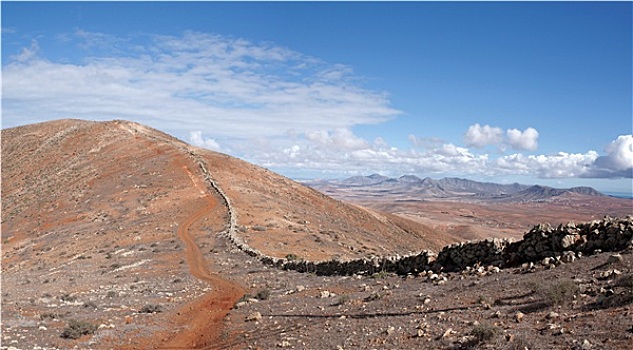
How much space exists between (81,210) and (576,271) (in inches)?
1812

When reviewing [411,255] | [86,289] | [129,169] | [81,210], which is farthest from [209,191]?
[411,255]

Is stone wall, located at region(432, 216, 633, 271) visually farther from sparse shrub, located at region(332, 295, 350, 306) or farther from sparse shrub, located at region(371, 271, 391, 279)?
sparse shrub, located at region(332, 295, 350, 306)

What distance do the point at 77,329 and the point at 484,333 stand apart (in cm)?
1132

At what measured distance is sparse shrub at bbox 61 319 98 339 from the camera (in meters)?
13.1

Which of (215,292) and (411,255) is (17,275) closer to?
(215,292)

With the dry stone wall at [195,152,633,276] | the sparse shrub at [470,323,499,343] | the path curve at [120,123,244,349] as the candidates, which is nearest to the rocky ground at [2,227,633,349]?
the sparse shrub at [470,323,499,343]

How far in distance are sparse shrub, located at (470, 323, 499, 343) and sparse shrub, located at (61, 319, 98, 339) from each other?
35.8ft

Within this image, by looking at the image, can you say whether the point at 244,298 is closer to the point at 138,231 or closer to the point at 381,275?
the point at 381,275

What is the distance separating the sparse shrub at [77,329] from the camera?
13102 millimetres

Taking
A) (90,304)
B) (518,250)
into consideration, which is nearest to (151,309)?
(90,304)

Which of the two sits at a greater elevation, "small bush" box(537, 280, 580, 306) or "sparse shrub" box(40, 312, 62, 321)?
→ "small bush" box(537, 280, 580, 306)

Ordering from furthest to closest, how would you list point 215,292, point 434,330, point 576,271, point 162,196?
point 162,196 < point 215,292 < point 576,271 < point 434,330

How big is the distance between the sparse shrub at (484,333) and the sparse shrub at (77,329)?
10902 millimetres

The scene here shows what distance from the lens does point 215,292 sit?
754 inches
